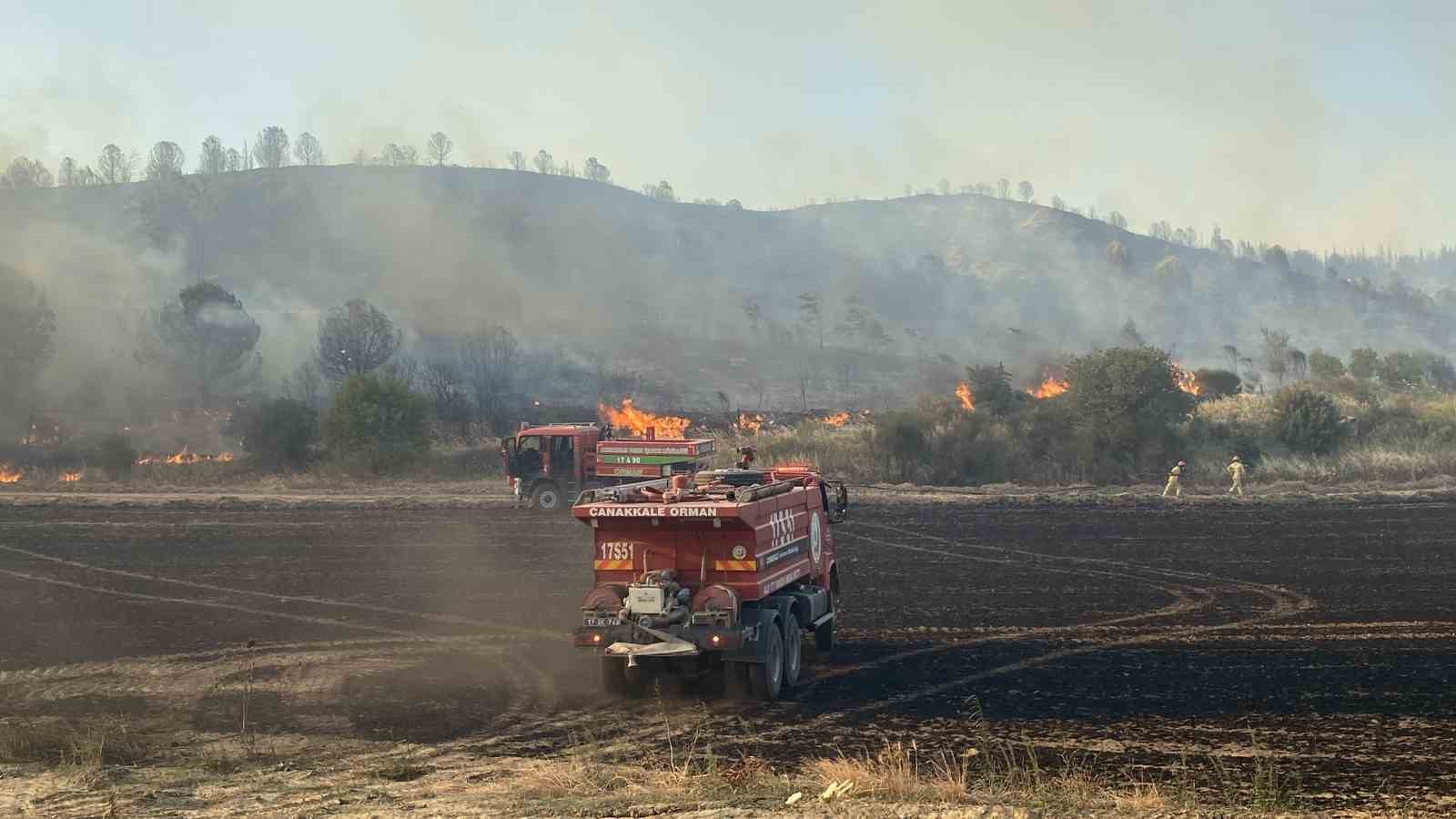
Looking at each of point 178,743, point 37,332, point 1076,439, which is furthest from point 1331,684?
Answer: point 37,332

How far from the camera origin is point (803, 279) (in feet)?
576

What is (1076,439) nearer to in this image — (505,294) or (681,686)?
(681,686)

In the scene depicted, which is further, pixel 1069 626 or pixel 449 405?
pixel 449 405

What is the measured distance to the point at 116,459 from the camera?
184ft

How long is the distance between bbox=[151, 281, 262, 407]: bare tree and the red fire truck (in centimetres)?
7986

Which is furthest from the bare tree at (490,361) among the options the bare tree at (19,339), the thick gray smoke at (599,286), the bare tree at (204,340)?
the bare tree at (19,339)

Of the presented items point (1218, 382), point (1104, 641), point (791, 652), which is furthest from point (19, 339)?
point (1104, 641)

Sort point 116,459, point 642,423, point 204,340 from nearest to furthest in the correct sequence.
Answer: point 116,459 → point 642,423 → point 204,340

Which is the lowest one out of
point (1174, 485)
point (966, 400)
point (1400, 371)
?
point (1174, 485)

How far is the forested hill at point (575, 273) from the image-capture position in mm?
132250

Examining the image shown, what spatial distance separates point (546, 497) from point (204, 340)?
58.0 metres

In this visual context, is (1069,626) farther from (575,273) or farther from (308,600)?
(575,273)

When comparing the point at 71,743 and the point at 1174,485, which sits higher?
the point at 1174,485

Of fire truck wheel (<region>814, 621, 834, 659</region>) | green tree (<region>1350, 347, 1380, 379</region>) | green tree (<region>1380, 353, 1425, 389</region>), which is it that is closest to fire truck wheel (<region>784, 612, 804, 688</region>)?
fire truck wheel (<region>814, 621, 834, 659</region>)
